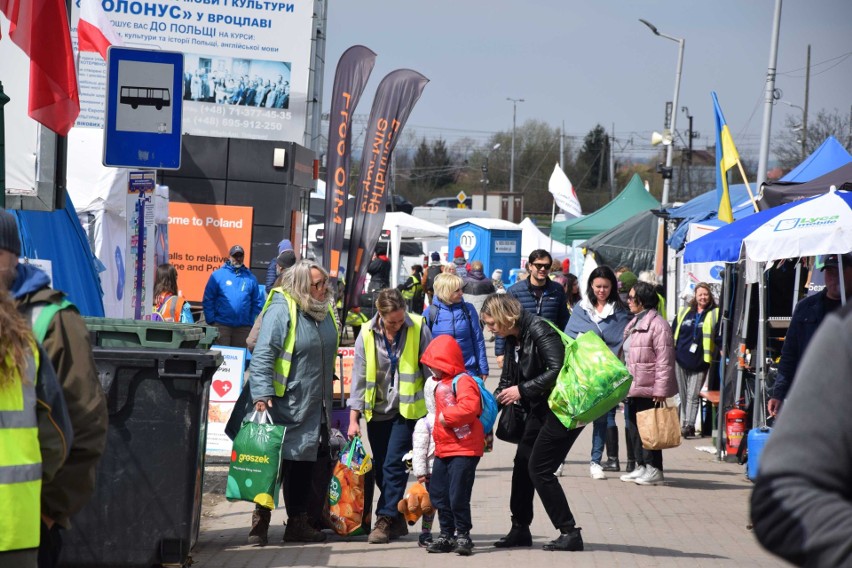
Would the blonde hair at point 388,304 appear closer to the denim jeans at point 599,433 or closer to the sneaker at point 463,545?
the sneaker at point 463,545

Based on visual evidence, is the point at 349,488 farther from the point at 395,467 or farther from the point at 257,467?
the point at 257,467

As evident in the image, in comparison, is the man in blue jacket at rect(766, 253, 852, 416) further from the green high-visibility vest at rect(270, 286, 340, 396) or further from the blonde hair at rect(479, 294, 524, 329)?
the green high-visibility vest at rect(270, 286, 340, 396)

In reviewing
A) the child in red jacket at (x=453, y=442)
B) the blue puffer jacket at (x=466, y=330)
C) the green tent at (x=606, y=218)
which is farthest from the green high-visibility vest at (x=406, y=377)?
the green tent at (x=606, y=218)

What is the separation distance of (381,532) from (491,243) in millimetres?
30878

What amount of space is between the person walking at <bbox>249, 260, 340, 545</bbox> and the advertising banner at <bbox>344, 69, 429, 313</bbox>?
4661mm

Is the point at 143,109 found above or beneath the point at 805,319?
above

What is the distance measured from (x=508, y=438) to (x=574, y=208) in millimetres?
27395

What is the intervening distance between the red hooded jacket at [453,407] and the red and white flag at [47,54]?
277cm

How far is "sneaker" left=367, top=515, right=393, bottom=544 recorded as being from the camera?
798 cm

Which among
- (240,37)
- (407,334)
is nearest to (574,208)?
(240,37)

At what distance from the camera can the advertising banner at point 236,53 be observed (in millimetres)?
24062

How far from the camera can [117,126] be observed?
7.79 m

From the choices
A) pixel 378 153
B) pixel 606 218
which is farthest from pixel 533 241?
pixel 378 153

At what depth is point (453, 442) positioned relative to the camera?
7.55 metres
